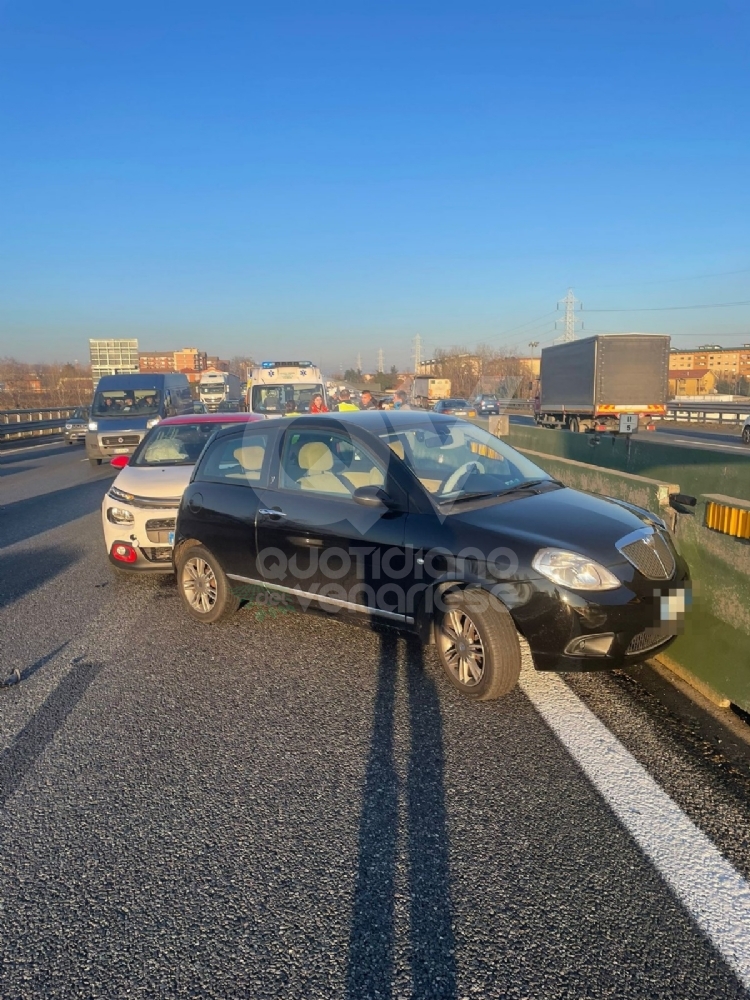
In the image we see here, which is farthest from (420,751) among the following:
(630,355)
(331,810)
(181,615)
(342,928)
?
(630,355)

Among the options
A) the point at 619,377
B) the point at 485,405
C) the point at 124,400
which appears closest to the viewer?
the point at 124,400

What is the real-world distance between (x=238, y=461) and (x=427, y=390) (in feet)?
179

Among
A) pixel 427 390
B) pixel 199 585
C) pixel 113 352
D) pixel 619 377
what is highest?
pixel 113 352

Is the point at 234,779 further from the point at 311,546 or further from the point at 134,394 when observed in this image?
the point at 134,394

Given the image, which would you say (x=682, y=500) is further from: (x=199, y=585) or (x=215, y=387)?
(x=215, y=387)

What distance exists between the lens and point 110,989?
2.16 meters

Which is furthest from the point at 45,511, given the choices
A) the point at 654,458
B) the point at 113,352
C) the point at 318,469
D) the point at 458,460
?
the point at 113,352

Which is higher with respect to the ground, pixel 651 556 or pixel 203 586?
pixel 651 556

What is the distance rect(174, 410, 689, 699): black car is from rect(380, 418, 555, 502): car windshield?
1 cm

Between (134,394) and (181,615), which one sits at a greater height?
(134,394)

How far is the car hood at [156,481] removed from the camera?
22.7 ft

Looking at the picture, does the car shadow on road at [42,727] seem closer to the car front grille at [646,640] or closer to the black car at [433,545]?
the black car at [433,545]

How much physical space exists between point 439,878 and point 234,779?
3.89ft

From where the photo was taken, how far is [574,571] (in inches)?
151
